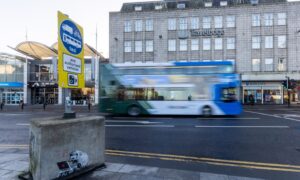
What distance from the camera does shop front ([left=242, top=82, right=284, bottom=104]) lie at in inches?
1120

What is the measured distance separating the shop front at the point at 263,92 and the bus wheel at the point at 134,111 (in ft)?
70.2

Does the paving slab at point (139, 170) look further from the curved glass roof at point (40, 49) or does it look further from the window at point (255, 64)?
the curved glass roof at point (40, 49)

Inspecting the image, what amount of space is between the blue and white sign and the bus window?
10688 mm

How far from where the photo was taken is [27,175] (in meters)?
3.64

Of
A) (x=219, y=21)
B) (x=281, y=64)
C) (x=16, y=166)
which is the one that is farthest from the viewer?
(x=219, y=21)

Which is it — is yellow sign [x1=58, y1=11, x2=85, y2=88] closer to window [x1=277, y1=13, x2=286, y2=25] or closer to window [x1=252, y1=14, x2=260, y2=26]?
window [x1=252, y1=14, x2=260, y2=26]

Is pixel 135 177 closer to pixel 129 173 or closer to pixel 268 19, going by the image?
pixel 129 173

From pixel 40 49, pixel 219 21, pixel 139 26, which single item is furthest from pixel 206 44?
pixel 40 49

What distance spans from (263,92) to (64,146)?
31.7 meters

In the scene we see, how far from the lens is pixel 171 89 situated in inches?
519

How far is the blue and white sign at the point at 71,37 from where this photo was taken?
151 inches

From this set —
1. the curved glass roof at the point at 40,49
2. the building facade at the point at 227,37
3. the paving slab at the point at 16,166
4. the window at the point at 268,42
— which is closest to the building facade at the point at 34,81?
the curved glass roof at the point at 40,49

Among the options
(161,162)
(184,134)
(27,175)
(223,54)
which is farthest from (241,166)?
(223,54)

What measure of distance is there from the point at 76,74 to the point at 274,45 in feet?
108
